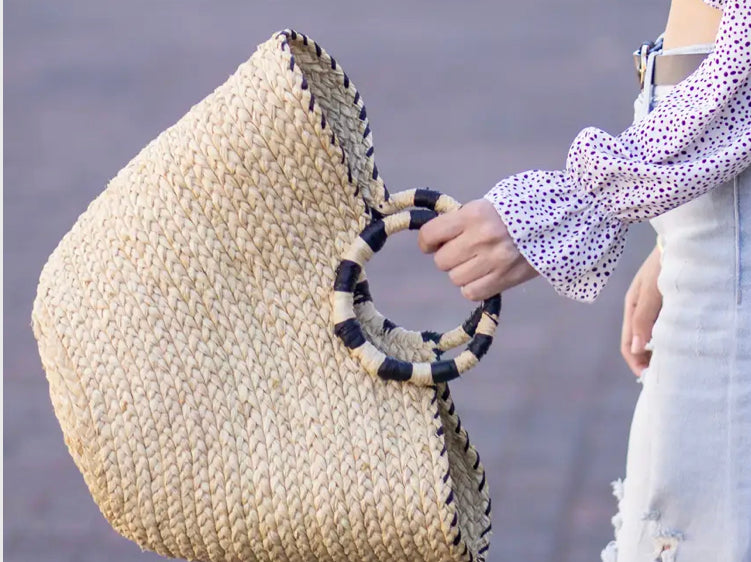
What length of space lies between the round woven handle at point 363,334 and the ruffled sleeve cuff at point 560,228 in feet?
0.24

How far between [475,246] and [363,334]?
15cm

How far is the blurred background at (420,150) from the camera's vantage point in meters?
3.60

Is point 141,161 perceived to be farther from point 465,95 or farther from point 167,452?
point 465,95

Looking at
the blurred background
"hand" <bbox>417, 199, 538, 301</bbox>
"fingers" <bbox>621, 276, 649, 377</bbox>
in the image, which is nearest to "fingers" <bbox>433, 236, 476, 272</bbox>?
"hand" <bbox>417, 199, 538, 301</bbox>

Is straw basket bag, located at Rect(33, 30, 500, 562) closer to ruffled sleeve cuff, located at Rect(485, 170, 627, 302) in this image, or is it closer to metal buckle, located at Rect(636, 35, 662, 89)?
ruffled sleeve cuff, located at Rect(485, 170, 627, 302)

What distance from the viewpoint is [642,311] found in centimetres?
210

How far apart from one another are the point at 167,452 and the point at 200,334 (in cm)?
13

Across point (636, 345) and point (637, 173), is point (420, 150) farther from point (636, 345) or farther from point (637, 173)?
point (637, 173)

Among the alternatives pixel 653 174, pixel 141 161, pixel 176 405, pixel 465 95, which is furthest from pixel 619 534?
pixel 465 95

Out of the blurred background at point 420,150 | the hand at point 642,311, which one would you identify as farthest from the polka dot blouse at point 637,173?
the blurred background at point 420,150

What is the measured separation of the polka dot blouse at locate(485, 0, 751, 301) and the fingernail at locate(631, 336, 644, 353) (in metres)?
0.59

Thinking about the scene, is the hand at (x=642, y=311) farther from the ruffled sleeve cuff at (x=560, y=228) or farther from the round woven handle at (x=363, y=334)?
the round woven handle at (x=363, y=334)

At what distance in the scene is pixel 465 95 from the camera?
20.6ft

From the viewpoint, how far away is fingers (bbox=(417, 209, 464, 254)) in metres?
1.50
